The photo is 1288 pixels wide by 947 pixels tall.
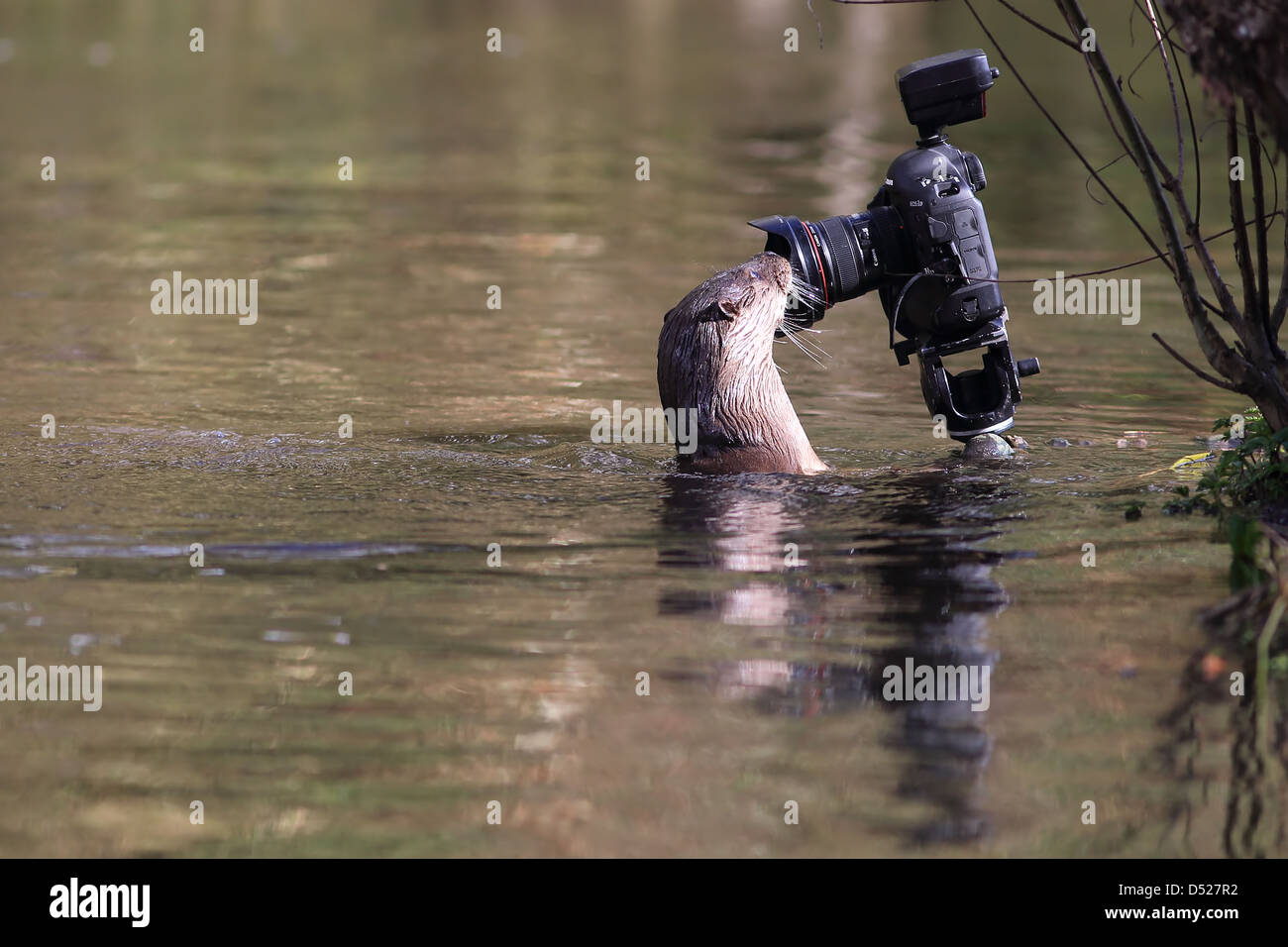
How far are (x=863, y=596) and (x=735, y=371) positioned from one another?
1453 mm

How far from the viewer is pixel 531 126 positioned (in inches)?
695

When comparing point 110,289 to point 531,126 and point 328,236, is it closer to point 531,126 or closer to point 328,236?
point 328,236

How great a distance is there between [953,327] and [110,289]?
232 inches

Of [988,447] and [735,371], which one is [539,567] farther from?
[988,447]

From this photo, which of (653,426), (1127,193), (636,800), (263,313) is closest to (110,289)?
(263,313)

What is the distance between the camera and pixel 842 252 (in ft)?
18.5

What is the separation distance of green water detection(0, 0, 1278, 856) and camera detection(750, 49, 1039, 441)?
0.44 metres

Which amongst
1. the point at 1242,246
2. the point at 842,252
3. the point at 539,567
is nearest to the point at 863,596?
the point at 539,567

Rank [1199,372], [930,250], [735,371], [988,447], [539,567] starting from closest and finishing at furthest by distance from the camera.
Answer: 1. [539,567]
2. [1199,372]
3. [930,250]
4. [735,371]
5. [988,447]

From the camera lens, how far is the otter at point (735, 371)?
18.8 ft

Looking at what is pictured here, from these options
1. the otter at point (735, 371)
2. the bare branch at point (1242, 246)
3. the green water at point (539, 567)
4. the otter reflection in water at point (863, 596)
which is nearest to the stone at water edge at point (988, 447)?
the green water at point (539, 567)

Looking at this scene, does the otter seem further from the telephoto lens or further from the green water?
the green water

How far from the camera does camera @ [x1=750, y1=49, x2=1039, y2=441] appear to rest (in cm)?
557

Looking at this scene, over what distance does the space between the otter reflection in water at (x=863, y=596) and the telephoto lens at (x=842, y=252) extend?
689 millimetres
